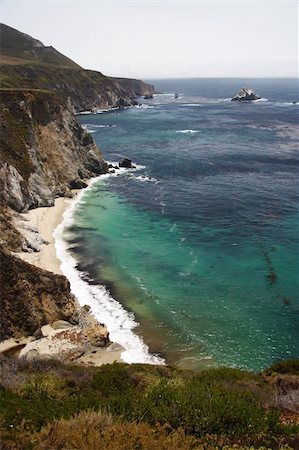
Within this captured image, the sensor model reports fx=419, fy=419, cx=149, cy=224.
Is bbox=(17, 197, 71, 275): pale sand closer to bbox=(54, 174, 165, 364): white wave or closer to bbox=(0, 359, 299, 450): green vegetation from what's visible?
bbox=(54, 174, 165, 364): white wave

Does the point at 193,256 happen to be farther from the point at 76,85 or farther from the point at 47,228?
the point at 76,85

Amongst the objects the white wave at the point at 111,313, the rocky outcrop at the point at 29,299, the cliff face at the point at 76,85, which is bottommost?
the white wave at the point at 111,313

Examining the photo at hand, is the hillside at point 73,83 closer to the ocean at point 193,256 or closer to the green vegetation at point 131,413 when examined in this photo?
the ocean at point 193,256

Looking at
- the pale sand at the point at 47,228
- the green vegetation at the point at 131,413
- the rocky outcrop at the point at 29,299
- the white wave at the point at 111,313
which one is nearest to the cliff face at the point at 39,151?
the pale sand at the point at 47,228

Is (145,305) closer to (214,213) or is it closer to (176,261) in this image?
(176,261)

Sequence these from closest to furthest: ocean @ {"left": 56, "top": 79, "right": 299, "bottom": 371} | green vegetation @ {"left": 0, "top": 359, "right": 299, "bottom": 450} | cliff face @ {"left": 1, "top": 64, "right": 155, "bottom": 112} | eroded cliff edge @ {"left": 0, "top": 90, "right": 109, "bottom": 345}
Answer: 1. green vegetation @ {"left": 0, "top": 359, "right": 299, "bottom": 450}
2. eroded cliff edge @ {"left": 0, "top": 90, "right": 109, "bottom": 345}
3. ocean @ {"left": 56, "top": 79, "right": 299, "bottom": 371}
4. cliff face @ {"left": 1, "top": 64, "right": 155, "bottom": 112}

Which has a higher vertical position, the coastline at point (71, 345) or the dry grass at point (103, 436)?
the dry grass at point (103, 436)

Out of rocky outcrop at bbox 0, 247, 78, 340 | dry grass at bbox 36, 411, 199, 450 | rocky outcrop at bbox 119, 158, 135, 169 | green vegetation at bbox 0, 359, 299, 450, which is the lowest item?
rocky outcrop at bbox 0, 247, 78, 340

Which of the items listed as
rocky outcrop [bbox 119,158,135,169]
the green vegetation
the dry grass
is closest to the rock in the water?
rocky outcrop [bbox 119,158,135,169]
